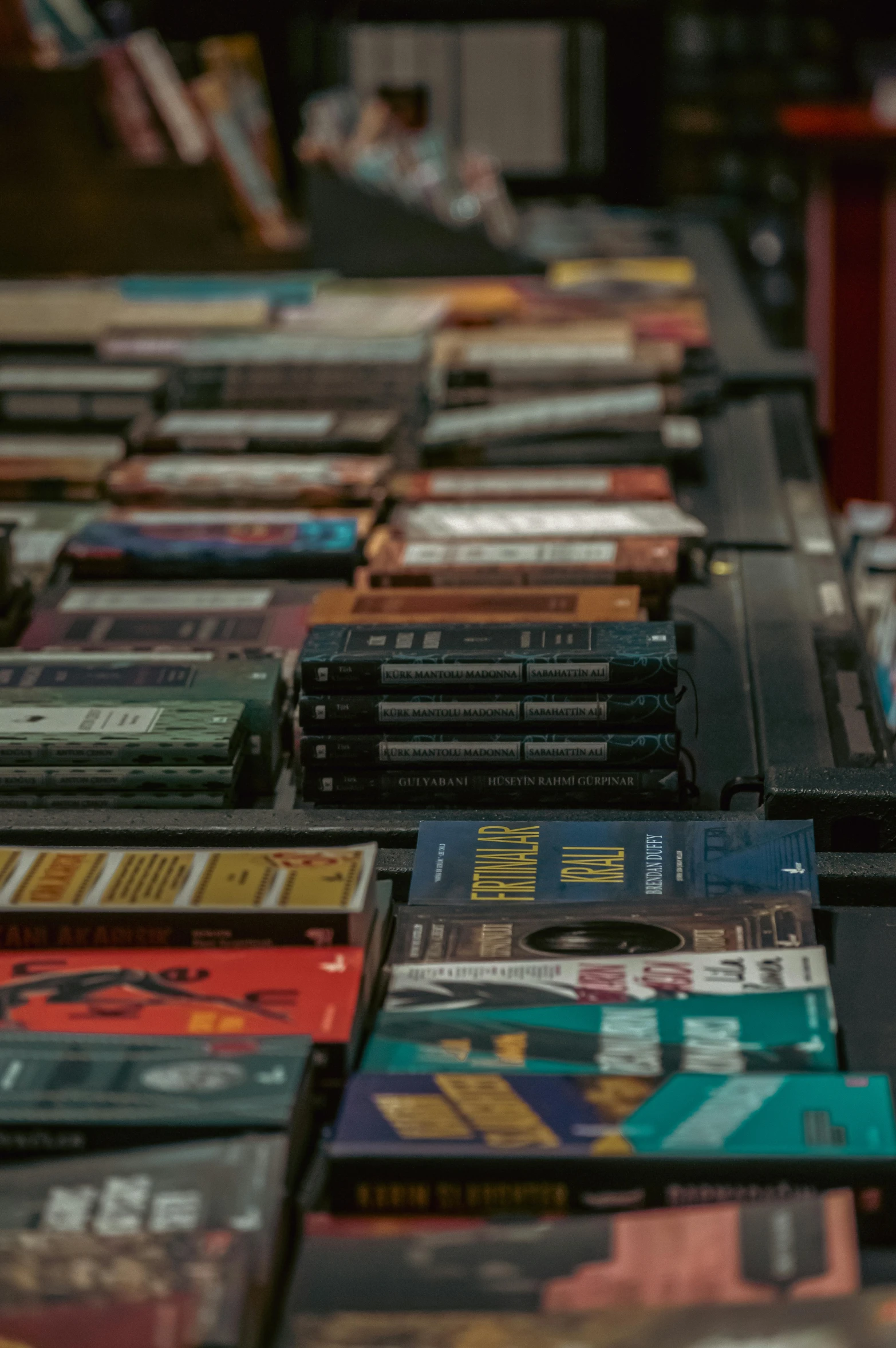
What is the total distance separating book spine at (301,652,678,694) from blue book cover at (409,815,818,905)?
169mm

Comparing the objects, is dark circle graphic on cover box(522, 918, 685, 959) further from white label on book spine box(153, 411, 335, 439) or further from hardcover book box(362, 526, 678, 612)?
white label on book spine box(153, 411, 335, 439)

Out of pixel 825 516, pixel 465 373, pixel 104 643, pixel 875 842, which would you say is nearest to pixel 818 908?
pixel 875 842

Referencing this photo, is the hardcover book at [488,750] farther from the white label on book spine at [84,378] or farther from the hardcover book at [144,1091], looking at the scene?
the white label on book spine at [84,378]

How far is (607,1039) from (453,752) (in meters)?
0.51

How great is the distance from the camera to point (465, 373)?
2.89 meters

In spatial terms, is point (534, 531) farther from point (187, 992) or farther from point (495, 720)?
point (187, 992)

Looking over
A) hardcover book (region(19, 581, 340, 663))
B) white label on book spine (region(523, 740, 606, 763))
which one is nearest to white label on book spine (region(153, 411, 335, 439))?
hardcover book (region(19, 581, 340, 663))

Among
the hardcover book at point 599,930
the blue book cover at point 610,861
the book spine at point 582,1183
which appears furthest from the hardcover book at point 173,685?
the book spine at point 582,1183

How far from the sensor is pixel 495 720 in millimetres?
1665

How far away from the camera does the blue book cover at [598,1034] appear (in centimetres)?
119

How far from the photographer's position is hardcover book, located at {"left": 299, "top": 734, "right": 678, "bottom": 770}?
166 centimetres

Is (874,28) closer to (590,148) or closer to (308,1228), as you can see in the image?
(590,148)

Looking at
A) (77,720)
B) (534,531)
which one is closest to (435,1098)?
(77,720)

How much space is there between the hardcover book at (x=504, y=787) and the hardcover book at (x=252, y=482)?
2.48 feet
